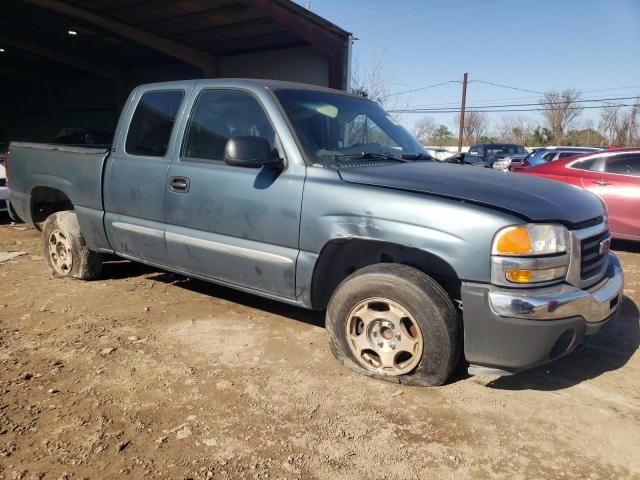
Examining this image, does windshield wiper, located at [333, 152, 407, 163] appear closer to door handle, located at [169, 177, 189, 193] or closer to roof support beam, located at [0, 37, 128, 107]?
door handle, located at [169, 177, 189, 193]

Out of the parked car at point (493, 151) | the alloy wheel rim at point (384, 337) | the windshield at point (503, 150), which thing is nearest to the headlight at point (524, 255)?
the alloy wheel rim at point (384, 337)

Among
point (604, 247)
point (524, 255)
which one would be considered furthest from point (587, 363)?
point (524, 255)

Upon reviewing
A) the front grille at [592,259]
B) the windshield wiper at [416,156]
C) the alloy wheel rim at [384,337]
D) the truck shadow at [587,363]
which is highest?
the windshield wiper at [416,156]

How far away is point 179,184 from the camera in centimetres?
385

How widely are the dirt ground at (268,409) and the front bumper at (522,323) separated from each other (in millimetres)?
A: 359

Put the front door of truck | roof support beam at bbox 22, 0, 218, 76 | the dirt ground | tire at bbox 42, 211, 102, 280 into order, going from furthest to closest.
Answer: roof support beam at bbox 22, 0, 218, 76, tire at bbox 42, 211, 102, 280, the front door of truck, the dirt ground

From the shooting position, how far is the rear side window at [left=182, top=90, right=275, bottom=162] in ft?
11.9

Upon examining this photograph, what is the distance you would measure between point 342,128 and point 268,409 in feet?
6.73

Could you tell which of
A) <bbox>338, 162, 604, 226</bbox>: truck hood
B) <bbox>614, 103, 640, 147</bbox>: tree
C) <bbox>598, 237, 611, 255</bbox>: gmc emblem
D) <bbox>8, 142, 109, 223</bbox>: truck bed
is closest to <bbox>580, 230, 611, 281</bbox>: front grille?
<bbox>598, 237, 611, 255</bbox>: gmc emblem

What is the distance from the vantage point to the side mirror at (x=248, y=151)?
3.21 metres

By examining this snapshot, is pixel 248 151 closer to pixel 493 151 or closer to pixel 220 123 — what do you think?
pixel 220 123

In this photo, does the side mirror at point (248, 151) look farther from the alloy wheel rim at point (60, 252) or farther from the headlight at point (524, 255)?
the alloy wheel rim at point (60, 252)

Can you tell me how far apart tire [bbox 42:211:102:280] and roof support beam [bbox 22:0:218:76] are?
32.0 feet

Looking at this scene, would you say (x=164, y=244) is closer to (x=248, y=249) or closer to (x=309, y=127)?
(x=248, y=249)
